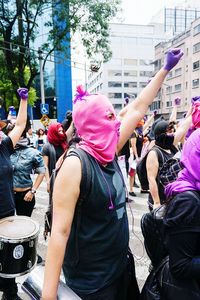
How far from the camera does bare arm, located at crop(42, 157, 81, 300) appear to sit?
1.57 metres

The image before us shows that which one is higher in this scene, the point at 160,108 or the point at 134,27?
the point at 134,27

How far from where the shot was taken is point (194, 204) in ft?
5.11

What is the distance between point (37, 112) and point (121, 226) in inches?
1558

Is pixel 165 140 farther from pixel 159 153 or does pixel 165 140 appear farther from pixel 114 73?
pixel 114 73

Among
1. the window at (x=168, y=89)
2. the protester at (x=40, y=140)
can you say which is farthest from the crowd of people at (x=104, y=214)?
the window at (x=168, y=89)

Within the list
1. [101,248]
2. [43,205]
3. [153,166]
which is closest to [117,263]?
[101,248]

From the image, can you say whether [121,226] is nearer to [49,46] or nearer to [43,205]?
[43,205]

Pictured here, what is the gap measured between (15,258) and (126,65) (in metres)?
100

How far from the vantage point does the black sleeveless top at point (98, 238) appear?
1698 millimetres

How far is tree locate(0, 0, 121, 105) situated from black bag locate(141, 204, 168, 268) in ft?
61.6

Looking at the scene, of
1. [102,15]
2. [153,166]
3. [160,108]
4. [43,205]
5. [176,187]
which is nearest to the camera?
[176,187]

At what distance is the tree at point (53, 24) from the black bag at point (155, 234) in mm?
18769

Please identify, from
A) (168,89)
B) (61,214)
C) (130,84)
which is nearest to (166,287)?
(61,214)

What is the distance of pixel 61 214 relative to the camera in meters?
1.60
